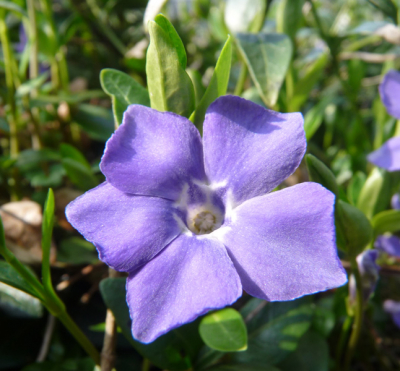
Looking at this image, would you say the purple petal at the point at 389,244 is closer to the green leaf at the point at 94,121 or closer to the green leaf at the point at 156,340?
the green leaf at the point at 156,340

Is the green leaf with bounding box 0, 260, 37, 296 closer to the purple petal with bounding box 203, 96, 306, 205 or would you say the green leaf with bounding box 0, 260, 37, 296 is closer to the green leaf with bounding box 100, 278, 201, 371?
the green leaf with bounding box 100, 278, 201, 371

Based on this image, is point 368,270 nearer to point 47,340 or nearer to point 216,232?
point 216,232

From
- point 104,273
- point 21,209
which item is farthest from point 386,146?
point 21,209

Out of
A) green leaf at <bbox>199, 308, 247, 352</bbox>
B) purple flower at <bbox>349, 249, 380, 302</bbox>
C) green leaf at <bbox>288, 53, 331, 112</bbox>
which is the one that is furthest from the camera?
green leaf at <bbox>288, 53, 331, 112</bbox>

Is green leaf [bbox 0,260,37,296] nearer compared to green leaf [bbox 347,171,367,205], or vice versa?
green leaf [bbox 0,260,37,296]

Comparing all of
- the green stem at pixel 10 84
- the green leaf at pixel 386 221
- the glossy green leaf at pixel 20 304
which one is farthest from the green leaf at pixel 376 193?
the green stem at pixel 10 84

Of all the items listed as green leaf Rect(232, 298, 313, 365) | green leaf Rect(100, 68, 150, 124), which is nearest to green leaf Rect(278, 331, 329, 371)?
green leaf Rect(232, 298, 313, 365)
